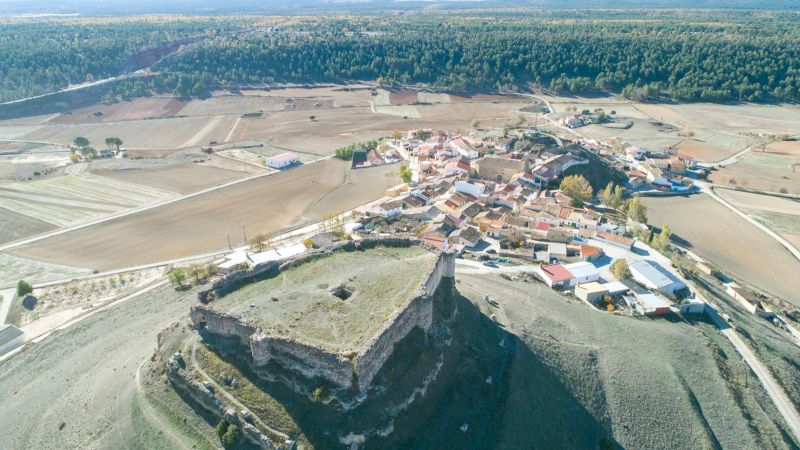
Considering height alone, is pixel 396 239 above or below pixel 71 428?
above

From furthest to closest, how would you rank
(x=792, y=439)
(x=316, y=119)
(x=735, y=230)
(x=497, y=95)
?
(x=497, y=95) < (x=316, y=119) < (x=735, y=230) < (x=792, y=439)

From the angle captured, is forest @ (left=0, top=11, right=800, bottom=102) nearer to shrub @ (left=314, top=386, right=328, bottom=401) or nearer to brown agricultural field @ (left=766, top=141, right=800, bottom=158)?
brown agricultural field @ (left=766, top=141, right=800, bottom=158)

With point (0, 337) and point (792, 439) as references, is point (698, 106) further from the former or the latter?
point (0, 337)

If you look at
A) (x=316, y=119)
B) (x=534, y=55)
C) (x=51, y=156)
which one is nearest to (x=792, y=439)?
(x=316, y=119)

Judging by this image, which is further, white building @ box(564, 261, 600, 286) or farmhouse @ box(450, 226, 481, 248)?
farmhouse @ box(450, 226, 481, 248)

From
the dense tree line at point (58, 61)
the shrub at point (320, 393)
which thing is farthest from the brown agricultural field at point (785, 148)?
the dense tree line at point (58, 61)

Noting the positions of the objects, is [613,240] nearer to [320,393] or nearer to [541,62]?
[320,393]

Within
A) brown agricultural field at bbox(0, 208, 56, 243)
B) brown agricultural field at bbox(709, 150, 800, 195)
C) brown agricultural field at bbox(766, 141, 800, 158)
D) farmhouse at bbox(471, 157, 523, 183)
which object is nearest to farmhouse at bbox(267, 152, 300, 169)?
farmhouse at bbox(471, 157, 523, 183)
